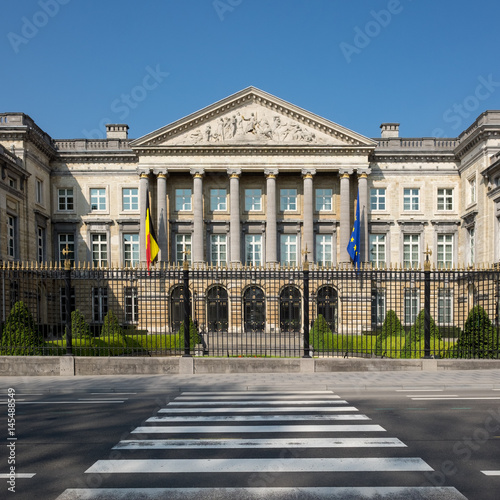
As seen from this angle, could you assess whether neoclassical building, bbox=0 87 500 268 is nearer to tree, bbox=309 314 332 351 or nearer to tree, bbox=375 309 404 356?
tree, bbox=309 314 332 351

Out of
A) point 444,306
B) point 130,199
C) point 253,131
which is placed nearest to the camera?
point 444,306

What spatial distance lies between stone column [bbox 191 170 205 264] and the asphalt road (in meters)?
27.7

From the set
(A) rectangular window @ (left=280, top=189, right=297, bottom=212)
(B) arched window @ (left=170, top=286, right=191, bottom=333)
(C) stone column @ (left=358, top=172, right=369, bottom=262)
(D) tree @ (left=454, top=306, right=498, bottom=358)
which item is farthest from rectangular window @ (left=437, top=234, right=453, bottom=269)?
(D) tree @ (left=454, top=306, right=498, bottom=358)

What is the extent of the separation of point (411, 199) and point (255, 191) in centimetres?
1476

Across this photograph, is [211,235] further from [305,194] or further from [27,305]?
[27,305]

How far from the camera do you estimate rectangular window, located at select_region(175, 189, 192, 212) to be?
4366 centimetres

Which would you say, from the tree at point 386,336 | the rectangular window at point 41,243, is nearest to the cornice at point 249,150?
the rectangular window at point 41,243

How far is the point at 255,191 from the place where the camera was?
43656mm

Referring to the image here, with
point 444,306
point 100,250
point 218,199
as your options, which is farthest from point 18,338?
point 218,199

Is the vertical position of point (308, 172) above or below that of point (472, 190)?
above

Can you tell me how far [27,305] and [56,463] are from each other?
12635 millimetres

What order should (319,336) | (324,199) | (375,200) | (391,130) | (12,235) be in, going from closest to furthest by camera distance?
(319,336), (12,235), (324,199), (375,200), (391,130)

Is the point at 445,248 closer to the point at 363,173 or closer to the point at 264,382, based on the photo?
the point at 363,173

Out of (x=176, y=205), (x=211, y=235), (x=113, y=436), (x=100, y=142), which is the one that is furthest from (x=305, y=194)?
(x=113, y=436)
